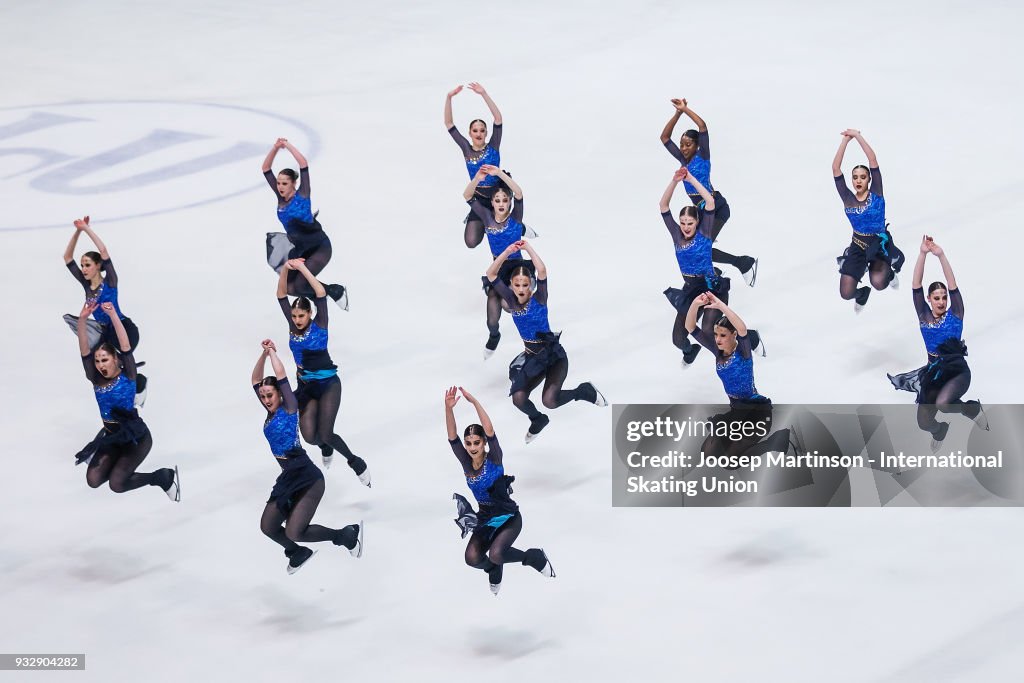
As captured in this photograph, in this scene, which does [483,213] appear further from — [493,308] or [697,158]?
→ [697,158]

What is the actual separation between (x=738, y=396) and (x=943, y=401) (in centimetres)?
160

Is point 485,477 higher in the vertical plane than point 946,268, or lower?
lower

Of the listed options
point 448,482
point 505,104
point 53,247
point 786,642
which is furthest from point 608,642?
point 505,104

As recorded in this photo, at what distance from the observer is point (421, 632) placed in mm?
8664

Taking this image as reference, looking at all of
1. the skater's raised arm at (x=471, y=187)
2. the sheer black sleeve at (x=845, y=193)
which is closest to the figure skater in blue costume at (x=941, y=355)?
the sheer black sleeve at (x=845, y=193)

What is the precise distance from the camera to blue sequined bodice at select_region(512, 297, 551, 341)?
35.6 feet

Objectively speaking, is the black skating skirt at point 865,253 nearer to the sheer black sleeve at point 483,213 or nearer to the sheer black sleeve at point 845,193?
the sheer black sleeve at point 845,193

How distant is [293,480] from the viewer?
362 inches

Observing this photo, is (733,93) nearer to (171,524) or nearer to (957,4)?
(957,4)

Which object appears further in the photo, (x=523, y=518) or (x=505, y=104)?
(x=505, y=104)

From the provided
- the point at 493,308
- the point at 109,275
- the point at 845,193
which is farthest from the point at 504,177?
the point at 109,275

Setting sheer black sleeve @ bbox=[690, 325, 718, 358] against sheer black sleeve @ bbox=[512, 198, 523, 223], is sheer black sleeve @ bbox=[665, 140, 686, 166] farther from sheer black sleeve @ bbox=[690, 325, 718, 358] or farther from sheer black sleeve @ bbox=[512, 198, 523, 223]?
sheer black sleeve @ bbox=[690, 325, 718, 358]

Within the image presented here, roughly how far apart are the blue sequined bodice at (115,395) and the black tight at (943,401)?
608 centimetres

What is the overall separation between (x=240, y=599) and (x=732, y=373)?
155 inches
